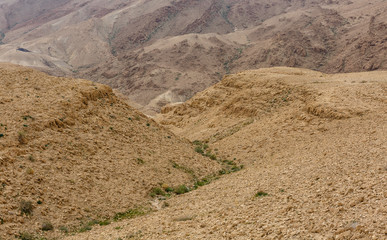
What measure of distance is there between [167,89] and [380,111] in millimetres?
62277

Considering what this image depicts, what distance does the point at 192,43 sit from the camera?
3701 inches

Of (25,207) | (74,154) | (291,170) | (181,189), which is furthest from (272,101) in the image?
(25,207)

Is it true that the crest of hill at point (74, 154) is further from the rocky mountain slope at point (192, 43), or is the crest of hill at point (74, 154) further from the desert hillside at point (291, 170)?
the rocky mountain slope at point (192, 43)

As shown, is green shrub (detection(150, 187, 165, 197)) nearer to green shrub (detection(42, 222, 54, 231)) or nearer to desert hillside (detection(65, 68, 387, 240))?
desert hillside (detection(65, 68, 387, 240))

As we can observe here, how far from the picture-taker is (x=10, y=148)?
11.5 metres

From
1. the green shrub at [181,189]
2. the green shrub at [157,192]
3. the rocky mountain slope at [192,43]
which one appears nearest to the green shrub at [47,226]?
the green shrub at [157,192]

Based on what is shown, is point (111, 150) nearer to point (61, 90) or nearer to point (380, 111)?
point (61, 90)

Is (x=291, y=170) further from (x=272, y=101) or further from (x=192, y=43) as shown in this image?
(x=192, y=43)

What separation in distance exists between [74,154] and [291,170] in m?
7.86

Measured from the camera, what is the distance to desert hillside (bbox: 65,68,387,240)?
660 cm

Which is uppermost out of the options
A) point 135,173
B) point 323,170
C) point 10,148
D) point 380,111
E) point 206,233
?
point 10,148

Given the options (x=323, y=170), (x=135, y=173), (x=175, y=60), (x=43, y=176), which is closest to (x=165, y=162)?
(x=135, y=173)

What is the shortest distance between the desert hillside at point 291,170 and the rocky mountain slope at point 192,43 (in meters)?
43.7

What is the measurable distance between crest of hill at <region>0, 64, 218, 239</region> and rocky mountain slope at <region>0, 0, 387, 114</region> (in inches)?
1904
